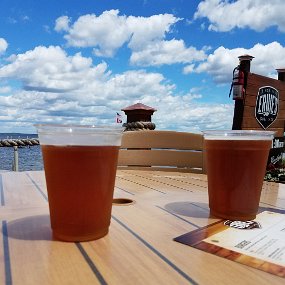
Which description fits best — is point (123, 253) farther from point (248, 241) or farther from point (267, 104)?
point (267, 104)

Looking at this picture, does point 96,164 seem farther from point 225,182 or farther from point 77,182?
point 225,182

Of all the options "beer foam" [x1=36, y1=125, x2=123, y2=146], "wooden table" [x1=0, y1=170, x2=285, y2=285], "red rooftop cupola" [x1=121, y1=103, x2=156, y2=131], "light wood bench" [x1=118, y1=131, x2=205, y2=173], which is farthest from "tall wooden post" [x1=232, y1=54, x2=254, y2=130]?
"beer foam" [x1=36, y1=125, x2=123, y2=146]

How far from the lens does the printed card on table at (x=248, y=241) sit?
19.8 inches

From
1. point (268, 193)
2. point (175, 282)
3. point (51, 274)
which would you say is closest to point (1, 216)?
point (51, 274)

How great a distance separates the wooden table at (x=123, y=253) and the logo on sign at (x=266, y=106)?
5.04 m

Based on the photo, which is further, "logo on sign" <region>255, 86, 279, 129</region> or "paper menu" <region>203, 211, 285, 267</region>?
"logo on sign" <region>255, 86, 279, 129</region>

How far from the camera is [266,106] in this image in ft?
19.2

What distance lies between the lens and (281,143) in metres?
6.61

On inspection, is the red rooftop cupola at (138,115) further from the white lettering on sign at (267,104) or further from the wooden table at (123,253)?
the wooden table at (123,253)

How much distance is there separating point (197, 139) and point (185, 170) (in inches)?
7.4

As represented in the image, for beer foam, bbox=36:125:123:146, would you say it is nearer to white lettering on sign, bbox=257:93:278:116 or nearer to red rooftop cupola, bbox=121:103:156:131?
red rooftop cupola, bbox=121:103:156:131

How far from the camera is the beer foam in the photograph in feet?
1.87

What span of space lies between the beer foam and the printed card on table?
0.75 ft

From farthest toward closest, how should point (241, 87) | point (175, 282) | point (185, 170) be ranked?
point (241, 87) < point (185, 170) < point (175, 282)
